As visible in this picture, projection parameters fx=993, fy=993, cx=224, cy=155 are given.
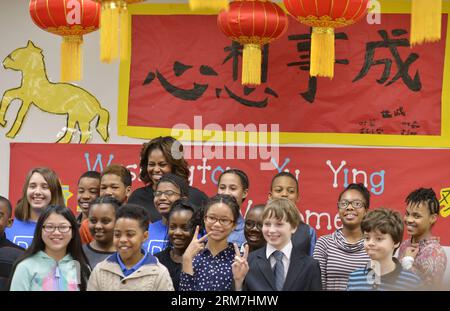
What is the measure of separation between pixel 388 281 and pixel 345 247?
87cm

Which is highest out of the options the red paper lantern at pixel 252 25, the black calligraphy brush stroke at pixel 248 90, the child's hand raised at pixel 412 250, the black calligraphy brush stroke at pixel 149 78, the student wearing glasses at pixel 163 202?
the red paper lantern at pixel 252 25

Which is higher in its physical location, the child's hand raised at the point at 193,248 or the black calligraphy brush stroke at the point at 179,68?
the black calligraphy brush stroke at the point at 179,68

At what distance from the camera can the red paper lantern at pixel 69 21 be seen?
640cm

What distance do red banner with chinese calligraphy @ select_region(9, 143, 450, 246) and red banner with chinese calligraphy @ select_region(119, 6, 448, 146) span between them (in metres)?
0.15

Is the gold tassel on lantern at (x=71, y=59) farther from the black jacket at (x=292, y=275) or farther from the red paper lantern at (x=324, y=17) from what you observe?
the black jacket at (x=292, y=275)

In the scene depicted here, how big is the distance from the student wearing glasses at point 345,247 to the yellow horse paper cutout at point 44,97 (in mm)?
2570

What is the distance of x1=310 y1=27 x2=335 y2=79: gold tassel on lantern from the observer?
6047 millimetres

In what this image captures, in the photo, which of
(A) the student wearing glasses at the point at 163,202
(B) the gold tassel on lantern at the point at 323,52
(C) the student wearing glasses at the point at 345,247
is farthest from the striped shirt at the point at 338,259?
(B) the gold tassel on lantern at the point at 323,52

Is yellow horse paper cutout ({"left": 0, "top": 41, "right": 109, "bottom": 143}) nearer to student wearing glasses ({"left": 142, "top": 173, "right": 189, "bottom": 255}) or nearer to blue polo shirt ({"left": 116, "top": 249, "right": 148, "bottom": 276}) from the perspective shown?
student wearing glasses ({"left": 142, "top": 173, "right": 189, "bottom": 255})

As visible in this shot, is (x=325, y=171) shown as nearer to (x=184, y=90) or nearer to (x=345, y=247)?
(x=184, y=90)

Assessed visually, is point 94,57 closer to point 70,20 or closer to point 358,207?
point 70,20

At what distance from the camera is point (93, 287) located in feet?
17.0

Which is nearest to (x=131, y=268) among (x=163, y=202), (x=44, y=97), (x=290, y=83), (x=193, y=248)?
(x=193, y=248)

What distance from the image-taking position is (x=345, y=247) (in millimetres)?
6141
